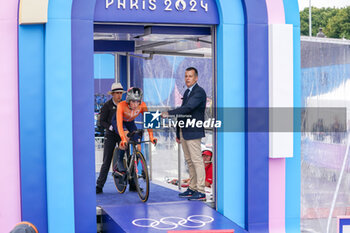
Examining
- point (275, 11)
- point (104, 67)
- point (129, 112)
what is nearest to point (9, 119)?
point (129, 112)

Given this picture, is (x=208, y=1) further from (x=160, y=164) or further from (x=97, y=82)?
(x=97, y=82)

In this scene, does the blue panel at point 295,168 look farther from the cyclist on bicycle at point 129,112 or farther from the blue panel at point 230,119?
the cyclist on bicycle at point 129,112

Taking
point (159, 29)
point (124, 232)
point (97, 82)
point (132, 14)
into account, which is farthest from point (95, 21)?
point (97, 82)

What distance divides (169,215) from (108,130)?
214 cm

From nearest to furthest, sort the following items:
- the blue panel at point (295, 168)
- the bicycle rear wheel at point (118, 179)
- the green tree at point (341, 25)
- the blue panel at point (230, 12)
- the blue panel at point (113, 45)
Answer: the blue panel at point (230, 12) < the blue panel at point (295, 168) < the bicycle rear wheel at point (118, 179) < the blue panel at point (113, 45) < the green tree at point (341, 25)

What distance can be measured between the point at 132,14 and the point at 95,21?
1.55ft

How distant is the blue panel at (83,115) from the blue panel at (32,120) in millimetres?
391

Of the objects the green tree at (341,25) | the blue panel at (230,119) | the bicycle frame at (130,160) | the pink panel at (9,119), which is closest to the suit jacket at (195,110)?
the blue panel at (230,119)

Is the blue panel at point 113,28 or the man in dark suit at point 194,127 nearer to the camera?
the blue panel at point 113,28

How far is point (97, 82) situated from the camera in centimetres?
1291

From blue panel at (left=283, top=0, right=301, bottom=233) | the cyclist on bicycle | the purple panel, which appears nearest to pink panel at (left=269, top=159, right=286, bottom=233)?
blue panel at (left=283, top=0, right=301, bottom=233)

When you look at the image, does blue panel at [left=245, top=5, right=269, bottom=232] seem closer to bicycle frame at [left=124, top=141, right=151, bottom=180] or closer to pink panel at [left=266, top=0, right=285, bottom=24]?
pink panel at [left=266, top=0, right=285, bottom=24]

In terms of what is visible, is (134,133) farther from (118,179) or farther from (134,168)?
(118,179)

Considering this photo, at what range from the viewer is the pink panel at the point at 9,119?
6336mm
